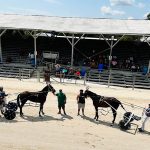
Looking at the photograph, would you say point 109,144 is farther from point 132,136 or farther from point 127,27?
point 127,27

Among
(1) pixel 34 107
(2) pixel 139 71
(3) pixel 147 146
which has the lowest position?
(3) pixel 147 146

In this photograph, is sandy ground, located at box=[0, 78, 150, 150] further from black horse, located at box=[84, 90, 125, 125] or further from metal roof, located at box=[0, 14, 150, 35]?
metal roof, located at box=[0, 14, 150, 35]

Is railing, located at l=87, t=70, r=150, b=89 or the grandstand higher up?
the grandstand

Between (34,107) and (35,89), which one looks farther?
(35,89)

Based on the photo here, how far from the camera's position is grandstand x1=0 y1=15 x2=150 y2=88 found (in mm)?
21953

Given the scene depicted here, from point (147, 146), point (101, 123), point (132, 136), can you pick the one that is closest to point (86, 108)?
point (101, 123)

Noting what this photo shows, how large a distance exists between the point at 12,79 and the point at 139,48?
1473 centimetres

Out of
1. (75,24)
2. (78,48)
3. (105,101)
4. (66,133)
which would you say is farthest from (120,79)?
(66,133)

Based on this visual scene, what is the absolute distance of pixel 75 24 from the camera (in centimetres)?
2511

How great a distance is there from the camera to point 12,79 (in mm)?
20969

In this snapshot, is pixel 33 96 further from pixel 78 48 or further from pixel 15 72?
pixel 78 48

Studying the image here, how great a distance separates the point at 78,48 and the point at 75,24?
5.10m

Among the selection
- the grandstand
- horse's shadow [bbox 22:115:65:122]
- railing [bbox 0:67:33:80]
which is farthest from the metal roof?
Result: horse's shadow [bbox 22:115:65:122]

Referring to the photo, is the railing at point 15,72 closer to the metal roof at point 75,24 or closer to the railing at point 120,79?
the metal roof at point 75,24
